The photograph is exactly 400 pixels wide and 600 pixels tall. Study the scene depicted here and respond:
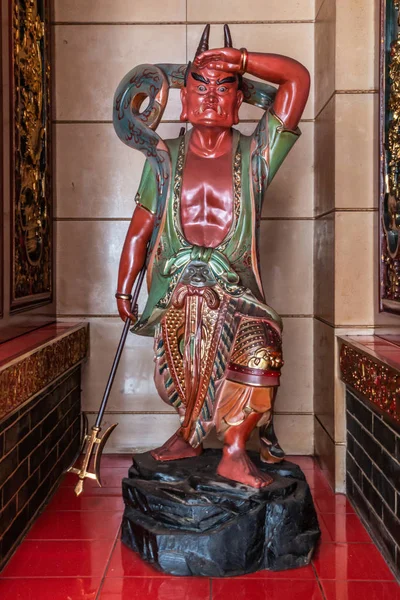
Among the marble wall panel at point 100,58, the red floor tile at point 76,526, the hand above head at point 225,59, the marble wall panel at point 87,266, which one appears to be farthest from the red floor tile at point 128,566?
the marble wall panel at point 100,58

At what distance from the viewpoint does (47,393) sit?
3.21 meters

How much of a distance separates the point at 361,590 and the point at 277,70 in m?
1.87

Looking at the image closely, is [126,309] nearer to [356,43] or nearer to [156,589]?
[156,589]

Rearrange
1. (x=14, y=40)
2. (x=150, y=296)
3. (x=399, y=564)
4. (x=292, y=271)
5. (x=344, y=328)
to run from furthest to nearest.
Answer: (x=292, y=271)
(x=344, y=328)
(x=14, y=40)
(x=150, y=296)
(x=399, y=564)

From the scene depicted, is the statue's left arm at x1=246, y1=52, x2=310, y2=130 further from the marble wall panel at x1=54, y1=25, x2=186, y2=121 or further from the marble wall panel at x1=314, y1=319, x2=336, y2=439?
the marble wall panel at x1=54, y1=25, x2=186, y2=121

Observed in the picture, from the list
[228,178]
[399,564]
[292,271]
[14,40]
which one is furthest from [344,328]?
[14,40]

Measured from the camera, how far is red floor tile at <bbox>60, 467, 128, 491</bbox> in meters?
3.41

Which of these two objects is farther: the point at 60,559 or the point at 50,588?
the point at 60,559

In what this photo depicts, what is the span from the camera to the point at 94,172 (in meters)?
3.97

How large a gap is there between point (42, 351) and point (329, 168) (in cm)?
164

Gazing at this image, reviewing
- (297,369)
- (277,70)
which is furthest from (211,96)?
(297,369)

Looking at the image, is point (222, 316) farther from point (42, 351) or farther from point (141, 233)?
point (42, 351)

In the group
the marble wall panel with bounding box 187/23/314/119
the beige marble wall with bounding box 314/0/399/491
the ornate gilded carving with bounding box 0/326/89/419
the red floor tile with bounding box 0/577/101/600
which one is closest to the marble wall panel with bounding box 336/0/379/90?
the beige marble wall with bounding box 314/0/399/491

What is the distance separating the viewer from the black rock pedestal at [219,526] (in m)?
2.45
